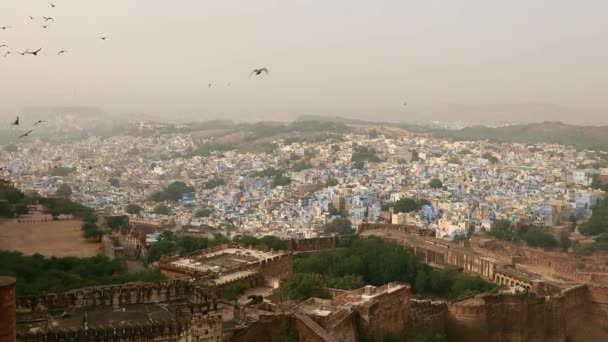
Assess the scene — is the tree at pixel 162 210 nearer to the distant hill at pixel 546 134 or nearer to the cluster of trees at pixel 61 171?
the cluster of trees at pixel 61 171

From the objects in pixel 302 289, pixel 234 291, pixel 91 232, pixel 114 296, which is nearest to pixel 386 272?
pixel 302 289

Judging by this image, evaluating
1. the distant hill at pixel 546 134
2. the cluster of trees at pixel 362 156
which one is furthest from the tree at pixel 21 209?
the distant hill at pixel 546 134

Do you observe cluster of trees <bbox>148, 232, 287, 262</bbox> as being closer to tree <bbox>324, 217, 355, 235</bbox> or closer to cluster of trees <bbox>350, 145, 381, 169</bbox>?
tree <bbox>324, 217, 355, 235</bbox>

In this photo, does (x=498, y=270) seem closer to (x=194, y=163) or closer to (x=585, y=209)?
(x=585, y=209)

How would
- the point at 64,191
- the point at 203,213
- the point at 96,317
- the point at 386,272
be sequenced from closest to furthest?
the point at 96,317 < the point at 386,272 < the point at 203,213 < the point at 64,191

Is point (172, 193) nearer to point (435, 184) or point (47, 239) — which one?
point (435, 184)

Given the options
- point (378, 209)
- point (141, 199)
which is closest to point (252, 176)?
point (141, 199)

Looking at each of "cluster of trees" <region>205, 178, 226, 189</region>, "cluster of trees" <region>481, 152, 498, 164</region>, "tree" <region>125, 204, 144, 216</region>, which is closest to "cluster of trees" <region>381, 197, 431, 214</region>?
"tree" <region>125, 204, 144, 216</region>
